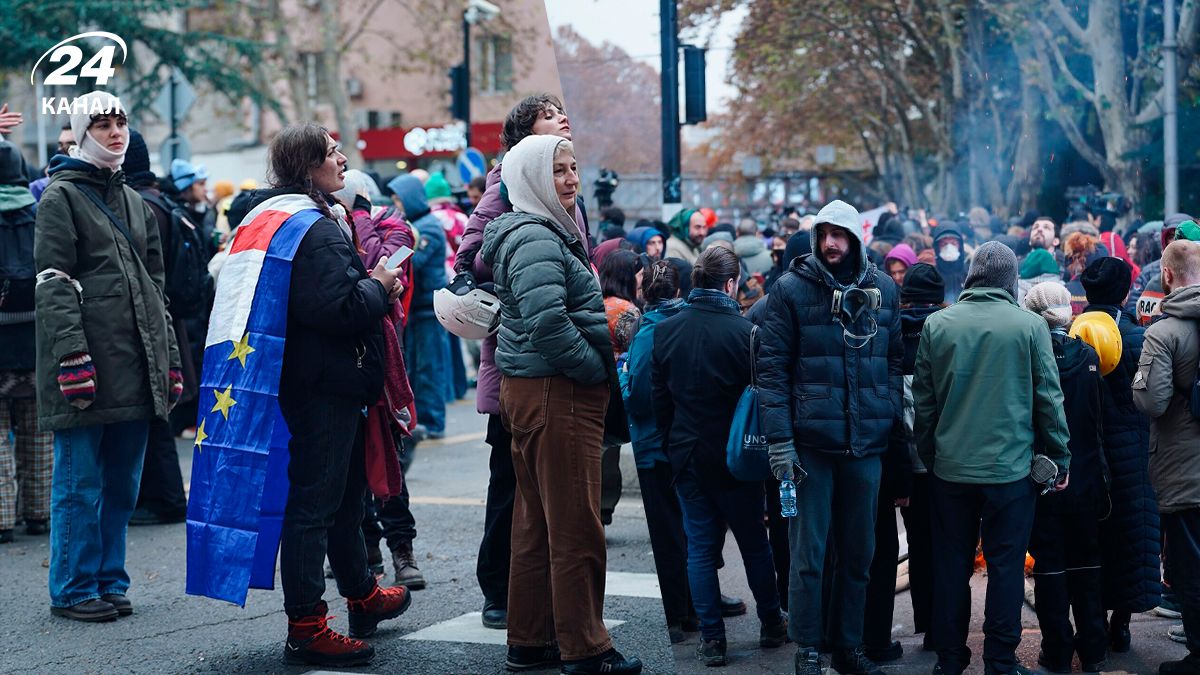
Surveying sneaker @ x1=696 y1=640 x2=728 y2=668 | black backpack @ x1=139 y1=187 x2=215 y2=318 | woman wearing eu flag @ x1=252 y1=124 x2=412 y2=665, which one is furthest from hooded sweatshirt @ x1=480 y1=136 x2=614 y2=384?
black backpack @ x1=139 y1=187 x2=215 y2=318

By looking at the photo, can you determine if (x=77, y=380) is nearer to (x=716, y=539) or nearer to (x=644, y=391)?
(x=644, y=391)

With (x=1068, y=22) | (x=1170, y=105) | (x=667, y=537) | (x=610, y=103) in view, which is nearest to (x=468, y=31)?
(x=1068, y=22)

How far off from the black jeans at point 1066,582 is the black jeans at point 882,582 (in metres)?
0.55

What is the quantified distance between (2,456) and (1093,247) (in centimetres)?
706

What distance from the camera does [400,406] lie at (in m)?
5.75

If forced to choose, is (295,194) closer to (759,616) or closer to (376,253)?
(376,253)

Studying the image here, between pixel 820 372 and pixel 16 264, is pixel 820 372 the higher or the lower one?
the lower one

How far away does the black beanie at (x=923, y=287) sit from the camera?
233 inches

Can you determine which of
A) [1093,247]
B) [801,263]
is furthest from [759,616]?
[1093,247]

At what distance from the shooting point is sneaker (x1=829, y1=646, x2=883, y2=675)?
5508 millimetres

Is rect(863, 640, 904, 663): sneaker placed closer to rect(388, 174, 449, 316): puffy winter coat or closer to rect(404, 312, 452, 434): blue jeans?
rect(388, 174, 449, 316): puffy winter coat

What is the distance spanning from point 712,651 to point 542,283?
1846 millimetres

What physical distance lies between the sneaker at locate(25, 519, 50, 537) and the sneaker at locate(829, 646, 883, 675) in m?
4.85

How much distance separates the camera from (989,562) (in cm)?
543
